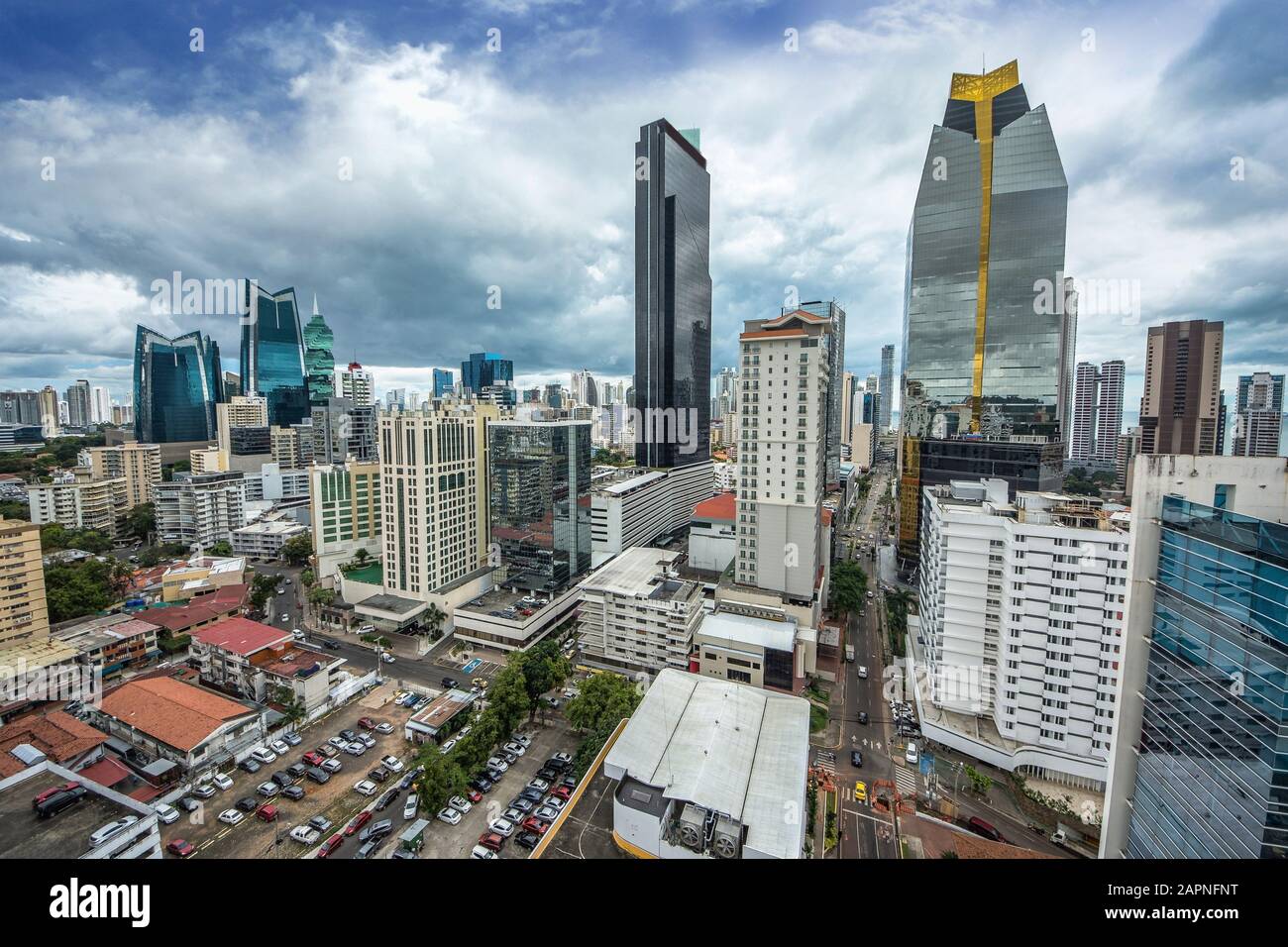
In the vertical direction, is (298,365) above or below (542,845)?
above

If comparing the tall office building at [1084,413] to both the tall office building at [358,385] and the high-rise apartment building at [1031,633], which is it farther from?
A: the tall office building at [358,385]

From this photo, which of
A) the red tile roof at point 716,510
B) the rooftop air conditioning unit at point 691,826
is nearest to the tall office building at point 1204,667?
the rooftop air conditioning unit at point 691,826

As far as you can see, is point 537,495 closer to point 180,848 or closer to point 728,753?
point 728,753

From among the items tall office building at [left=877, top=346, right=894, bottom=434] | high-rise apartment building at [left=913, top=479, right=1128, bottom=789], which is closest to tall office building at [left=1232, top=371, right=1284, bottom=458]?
high-rise apartment building at [left=913, top=479, right=1128, bottom=789]

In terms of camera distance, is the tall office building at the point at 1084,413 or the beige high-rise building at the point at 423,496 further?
the tall office building at the point at 1084,413
